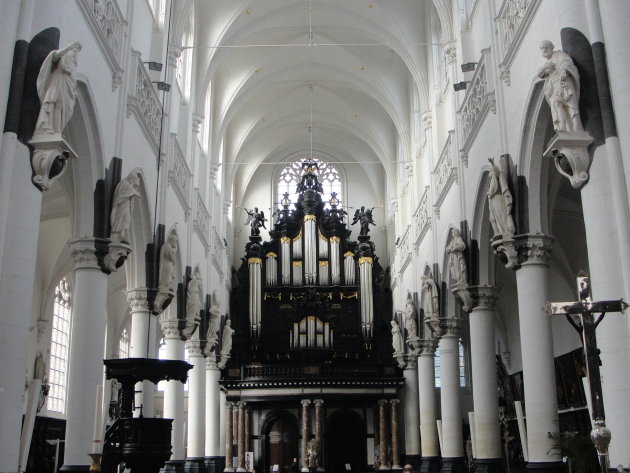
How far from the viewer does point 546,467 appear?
1364cm

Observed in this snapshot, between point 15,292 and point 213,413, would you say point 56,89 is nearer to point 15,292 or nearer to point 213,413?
point 15,292

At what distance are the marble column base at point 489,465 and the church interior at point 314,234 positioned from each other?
46 mm

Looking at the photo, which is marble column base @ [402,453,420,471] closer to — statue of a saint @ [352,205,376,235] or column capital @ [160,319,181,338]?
statue of a saint @ [352,205,376,235]

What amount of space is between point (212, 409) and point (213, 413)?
0.16 m

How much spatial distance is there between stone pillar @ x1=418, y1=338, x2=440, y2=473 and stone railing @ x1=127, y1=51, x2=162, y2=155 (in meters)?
12.6

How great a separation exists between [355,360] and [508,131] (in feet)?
66.4

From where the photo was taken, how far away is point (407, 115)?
3066cm

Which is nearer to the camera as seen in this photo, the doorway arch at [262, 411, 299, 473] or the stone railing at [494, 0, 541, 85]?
the stone railing at [494, 0, 541, 85]

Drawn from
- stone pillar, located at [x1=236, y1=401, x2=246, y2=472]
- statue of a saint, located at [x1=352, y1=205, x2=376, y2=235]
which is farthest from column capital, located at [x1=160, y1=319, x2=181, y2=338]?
statue of a saint, located at [x1=352, y1=205, x2=376, y2=235]

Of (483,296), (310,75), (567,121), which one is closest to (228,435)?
(310,75)

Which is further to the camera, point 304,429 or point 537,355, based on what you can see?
point 304,429

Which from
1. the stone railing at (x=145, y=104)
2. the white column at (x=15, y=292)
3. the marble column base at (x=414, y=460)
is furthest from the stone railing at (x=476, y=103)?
the marble column base at (x=414, y=460)

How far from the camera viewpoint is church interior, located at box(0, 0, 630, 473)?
33.7 feet

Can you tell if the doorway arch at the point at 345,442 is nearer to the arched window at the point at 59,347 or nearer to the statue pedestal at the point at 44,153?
the arched window at the point at 59,347
